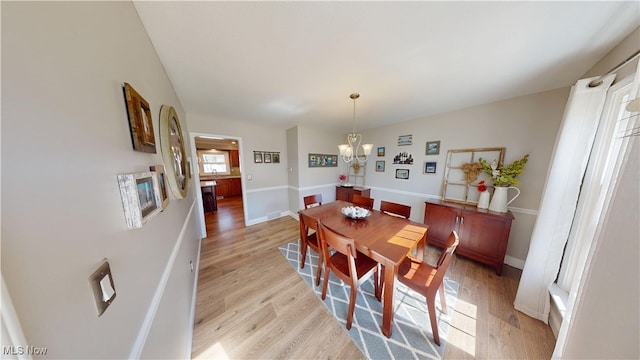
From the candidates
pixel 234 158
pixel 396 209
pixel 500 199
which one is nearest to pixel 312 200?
pixel 396 209

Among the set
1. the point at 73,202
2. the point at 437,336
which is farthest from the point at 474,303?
the point at 73,202

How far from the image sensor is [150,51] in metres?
1.13

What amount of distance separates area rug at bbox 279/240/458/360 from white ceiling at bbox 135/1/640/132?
223cm

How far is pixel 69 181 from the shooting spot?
1.38 feet

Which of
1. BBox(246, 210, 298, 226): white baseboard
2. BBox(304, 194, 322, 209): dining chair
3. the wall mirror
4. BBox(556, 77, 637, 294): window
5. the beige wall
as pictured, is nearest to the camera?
the beige wall

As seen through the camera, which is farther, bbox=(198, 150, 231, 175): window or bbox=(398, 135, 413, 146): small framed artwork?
bbox=(198, 150, 231, 175): window

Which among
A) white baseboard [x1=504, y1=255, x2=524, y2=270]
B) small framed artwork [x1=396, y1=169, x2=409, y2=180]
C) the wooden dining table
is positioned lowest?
white baseboard [x1=504, y1=255, x2=524, y2=270]

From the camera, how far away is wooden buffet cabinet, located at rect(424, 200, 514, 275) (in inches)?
78.6

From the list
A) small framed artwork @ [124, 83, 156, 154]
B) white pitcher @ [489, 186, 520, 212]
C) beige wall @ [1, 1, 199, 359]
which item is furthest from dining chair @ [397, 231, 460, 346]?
small framed artwork @ [124, 83, 156, 154]

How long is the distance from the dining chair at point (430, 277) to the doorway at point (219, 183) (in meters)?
3.03

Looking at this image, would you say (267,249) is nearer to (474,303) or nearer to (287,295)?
(287,295)

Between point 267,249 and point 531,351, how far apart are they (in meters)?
2.77

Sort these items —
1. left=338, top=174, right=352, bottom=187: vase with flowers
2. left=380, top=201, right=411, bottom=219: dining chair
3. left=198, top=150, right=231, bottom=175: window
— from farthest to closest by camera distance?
left=198, top=150, right=231, bottom=175: window, left=338, top=174, right=352, bottom=187: vase with flowers, left=380, top=201, right=411, bottom=219: dining chair

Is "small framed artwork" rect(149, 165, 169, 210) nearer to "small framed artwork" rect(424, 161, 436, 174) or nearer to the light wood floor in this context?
the light wood floor
